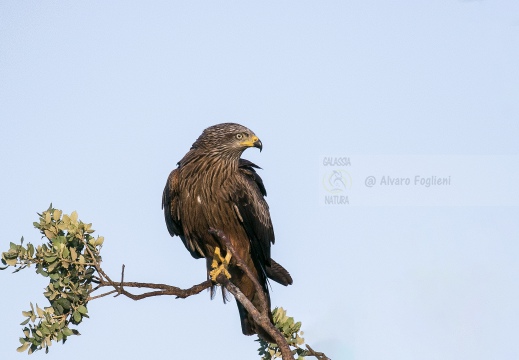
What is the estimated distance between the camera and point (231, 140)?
31.6ft

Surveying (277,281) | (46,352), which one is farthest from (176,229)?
(46,352)

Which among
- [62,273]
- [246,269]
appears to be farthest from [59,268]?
[246,269]

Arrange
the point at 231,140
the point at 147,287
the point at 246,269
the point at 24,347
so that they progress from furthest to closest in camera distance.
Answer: the point at 231,140
the point at 246,269
the point at 147,287
the point at 24,347

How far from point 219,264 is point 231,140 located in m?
1.58

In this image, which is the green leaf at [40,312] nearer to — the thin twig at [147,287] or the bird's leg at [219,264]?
the thin twig at [147,287]

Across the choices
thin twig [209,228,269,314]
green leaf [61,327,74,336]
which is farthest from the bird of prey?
green leaf [61,327,74,336]

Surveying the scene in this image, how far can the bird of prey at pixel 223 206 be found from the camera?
30.8 feet

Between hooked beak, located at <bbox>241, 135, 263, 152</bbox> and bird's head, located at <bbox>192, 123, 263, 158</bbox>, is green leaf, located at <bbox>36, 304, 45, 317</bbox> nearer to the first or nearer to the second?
bird's head, located at <bbox>192, 123, 263, 158</bbox>

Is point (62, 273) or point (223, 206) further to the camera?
point (223, 206)

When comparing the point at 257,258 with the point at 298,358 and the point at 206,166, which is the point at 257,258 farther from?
the point at 298,358

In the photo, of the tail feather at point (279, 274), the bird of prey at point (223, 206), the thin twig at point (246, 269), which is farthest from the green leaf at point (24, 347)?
the tail feather at point (279, 274)

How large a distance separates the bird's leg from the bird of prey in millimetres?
96

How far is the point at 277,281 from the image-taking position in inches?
377

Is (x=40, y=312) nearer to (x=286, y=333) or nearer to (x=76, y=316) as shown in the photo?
(x=76, y=316)
